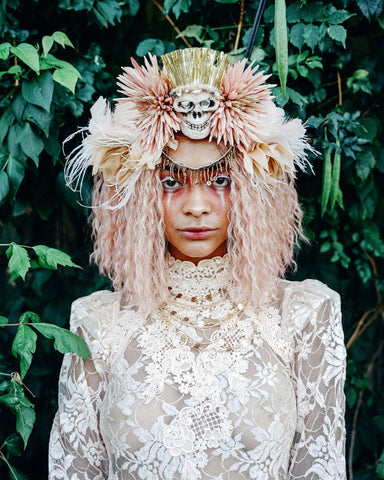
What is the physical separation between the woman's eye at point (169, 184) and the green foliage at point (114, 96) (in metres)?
→ 0.31

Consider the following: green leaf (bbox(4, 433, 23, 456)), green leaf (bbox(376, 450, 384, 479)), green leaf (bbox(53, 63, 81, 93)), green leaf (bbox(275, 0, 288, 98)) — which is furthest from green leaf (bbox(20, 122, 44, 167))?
green leaf (bbox(376, 450, 384, 479))

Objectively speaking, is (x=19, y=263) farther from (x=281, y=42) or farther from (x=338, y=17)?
(x=338, y=17)

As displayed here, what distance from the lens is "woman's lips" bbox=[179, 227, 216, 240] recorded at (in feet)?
4.62

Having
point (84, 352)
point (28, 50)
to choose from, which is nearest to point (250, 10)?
point (28, 50)

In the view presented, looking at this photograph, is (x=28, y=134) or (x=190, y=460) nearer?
(x=190, y=460)

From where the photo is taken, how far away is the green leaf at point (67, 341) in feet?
4.61

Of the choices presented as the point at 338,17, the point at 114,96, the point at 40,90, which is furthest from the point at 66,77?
the point at 338,17

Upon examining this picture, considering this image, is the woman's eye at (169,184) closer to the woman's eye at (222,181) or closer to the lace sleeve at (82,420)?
the woman's eye at (222,181)

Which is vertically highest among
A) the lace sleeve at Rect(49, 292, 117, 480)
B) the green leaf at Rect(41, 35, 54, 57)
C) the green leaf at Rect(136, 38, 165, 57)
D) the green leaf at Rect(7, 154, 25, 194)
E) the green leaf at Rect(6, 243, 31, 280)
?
the green leaf at Rect(136, 38, 165, 57)

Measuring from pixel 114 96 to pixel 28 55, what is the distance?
38 centimetres

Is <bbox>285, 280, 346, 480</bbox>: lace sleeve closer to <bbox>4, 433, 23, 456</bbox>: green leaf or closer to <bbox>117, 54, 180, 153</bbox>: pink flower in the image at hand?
<bbox>117, 54, 180, 153</bbox>: pink flower

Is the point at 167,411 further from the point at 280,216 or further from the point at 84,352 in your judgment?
the point at 280,216

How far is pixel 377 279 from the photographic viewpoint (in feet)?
6.67

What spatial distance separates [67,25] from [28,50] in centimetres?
39
